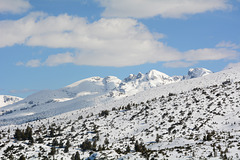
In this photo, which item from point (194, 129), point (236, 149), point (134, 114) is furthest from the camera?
point (134, 114)

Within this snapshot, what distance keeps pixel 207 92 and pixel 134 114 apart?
3086 cm

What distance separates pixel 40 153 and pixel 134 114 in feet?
177

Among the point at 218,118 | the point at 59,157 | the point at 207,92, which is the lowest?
the point at 59,157

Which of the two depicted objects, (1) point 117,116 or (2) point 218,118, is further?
(1) point 117,116

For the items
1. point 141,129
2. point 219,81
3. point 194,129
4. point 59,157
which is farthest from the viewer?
point 219,81

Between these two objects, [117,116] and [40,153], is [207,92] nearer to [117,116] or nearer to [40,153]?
[117,116]

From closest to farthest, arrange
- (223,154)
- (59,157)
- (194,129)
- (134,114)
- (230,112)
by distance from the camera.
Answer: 1. (223,154)
2. (59,157)
3. (194,129)
4. (230,112)
5. (134,114)

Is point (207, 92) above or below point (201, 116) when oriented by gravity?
above

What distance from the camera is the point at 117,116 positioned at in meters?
109

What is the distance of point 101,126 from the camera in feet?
321

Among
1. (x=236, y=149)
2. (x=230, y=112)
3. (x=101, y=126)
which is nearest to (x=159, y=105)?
(x=101, y=126)

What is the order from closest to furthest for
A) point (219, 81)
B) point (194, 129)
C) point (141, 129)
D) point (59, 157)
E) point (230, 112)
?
point (59, 157) < point (194, 129) < point (230, 112) < point (141, 129) < point (219, 81)

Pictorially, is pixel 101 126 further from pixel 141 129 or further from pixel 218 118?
pixel 218 118

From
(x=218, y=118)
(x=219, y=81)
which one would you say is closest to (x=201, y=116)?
(x=218, y=118)
